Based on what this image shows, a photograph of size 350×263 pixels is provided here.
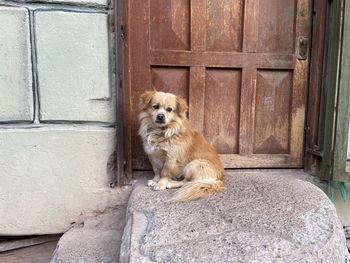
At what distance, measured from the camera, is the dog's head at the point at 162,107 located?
2.13 metres

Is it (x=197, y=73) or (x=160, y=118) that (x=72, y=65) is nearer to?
(x=160, y=118)

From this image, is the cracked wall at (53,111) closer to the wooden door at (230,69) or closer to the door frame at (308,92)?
the door frame at (308,92)

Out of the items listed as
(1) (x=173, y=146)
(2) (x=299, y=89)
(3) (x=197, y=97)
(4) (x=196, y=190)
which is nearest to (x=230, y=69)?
(3) (x=197, y=97)

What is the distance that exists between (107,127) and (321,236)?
1.53 m

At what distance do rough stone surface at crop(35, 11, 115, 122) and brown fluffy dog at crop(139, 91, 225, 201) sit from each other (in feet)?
1.14

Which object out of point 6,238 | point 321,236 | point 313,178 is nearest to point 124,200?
point 6,238

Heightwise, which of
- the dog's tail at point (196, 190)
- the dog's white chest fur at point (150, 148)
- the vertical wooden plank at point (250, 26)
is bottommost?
the dog's tail at point (196, 190)

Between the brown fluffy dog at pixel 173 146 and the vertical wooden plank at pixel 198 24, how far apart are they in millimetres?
567

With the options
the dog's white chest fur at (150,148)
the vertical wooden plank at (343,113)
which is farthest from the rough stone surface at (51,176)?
the vertical wooden plank at (343,113)

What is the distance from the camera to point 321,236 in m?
1.54

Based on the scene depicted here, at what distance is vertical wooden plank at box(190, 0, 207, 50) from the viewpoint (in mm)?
2451

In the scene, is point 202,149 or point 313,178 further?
point 313,178

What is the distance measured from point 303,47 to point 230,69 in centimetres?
66

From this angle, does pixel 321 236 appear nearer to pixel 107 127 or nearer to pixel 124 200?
pixel 124 200
